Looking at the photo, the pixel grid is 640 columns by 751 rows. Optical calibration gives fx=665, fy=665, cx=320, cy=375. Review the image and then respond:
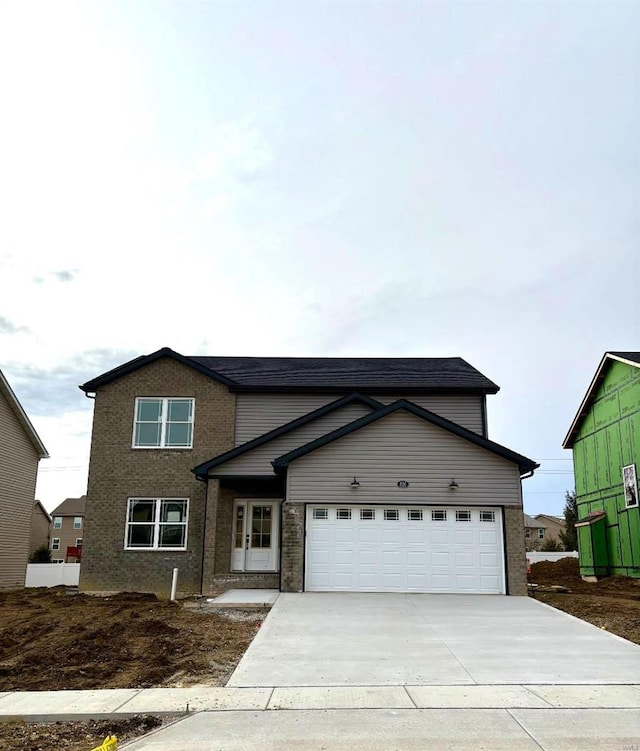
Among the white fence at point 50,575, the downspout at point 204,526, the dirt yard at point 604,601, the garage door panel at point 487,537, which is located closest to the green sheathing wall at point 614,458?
the dirt yard at point 604,601

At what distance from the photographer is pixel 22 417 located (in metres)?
25.2

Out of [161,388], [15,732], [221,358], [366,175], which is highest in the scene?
[366,175]

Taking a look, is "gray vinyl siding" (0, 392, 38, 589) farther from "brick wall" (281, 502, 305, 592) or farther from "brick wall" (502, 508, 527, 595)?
"brick wall" (502, 508, 527, 595)

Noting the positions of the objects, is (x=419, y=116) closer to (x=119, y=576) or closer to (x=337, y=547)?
(x=337, y=547)

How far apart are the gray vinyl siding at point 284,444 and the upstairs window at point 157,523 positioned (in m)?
2.36

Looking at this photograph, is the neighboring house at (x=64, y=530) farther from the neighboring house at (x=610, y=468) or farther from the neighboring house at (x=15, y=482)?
the neighboring house at (x=610, y=468)

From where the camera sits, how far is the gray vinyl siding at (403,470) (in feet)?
55.7

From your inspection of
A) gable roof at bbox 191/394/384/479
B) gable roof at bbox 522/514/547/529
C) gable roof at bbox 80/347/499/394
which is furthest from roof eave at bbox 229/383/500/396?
gable roof at bbox 522/514/547/529

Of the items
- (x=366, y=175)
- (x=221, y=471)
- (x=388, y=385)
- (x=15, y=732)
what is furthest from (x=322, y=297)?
(x=15, y=732)

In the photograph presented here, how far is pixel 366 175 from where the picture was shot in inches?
675

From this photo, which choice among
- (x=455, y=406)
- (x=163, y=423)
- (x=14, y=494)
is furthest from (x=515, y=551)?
(x=14, y=494)

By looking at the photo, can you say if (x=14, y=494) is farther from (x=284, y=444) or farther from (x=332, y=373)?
(x=332, y=373)

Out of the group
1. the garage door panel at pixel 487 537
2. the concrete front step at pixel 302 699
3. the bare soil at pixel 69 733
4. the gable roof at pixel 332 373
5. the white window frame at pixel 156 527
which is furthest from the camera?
the gable roof at pixel 332 373

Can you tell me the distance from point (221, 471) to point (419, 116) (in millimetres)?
10584
